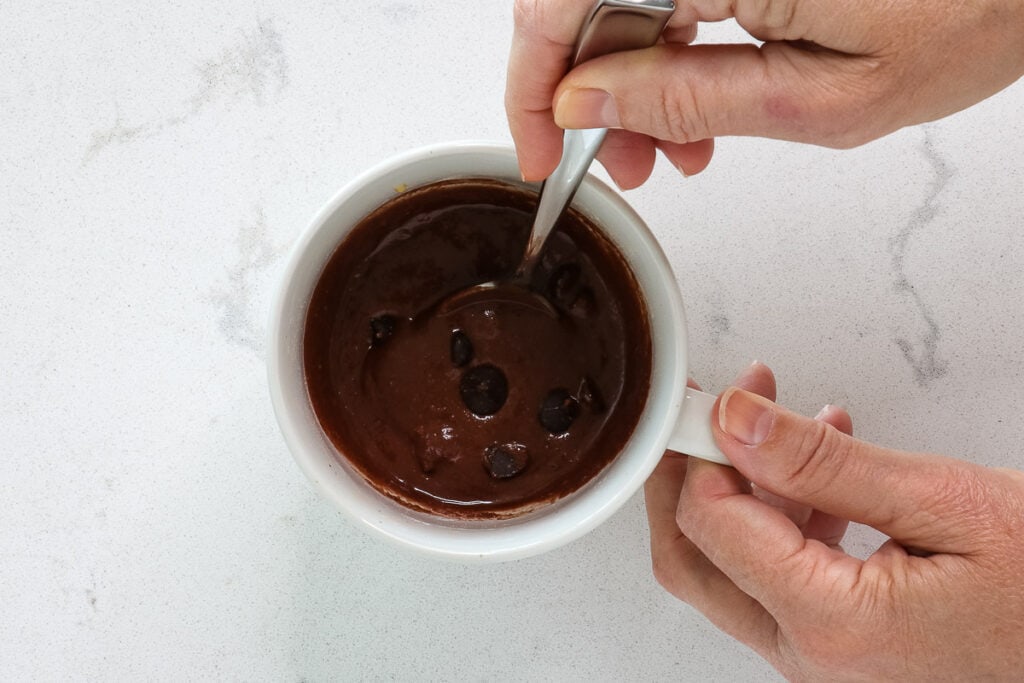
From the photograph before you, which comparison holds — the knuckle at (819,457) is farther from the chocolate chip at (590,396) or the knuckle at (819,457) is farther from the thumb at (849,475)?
the chocolate chip at (590,396)

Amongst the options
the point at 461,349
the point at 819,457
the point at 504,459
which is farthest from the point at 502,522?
the point at 819,457

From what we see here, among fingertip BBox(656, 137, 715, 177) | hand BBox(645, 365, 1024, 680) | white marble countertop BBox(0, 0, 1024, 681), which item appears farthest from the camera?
white marble countertop BBox(0, 0, 1024, 681)

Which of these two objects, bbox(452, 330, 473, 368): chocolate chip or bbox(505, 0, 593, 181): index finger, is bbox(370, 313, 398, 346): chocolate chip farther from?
bbox(505, 0, 593, 181): index finger

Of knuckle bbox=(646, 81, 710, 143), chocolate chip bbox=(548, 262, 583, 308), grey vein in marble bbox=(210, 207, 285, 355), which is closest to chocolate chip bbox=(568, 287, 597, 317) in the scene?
chocolate chip bbox=(548, 262, 583, 308)

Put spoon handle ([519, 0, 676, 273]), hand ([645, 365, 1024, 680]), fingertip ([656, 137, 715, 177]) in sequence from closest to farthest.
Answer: spoon handle ([519, 0, 676, 273]) → hand ([645, 365, 1024, 680]) → fingertip ([656, 137, 715, 177])

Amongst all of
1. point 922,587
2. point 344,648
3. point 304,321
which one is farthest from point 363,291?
point 922,587

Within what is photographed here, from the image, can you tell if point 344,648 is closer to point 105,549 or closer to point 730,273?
point 105,549
